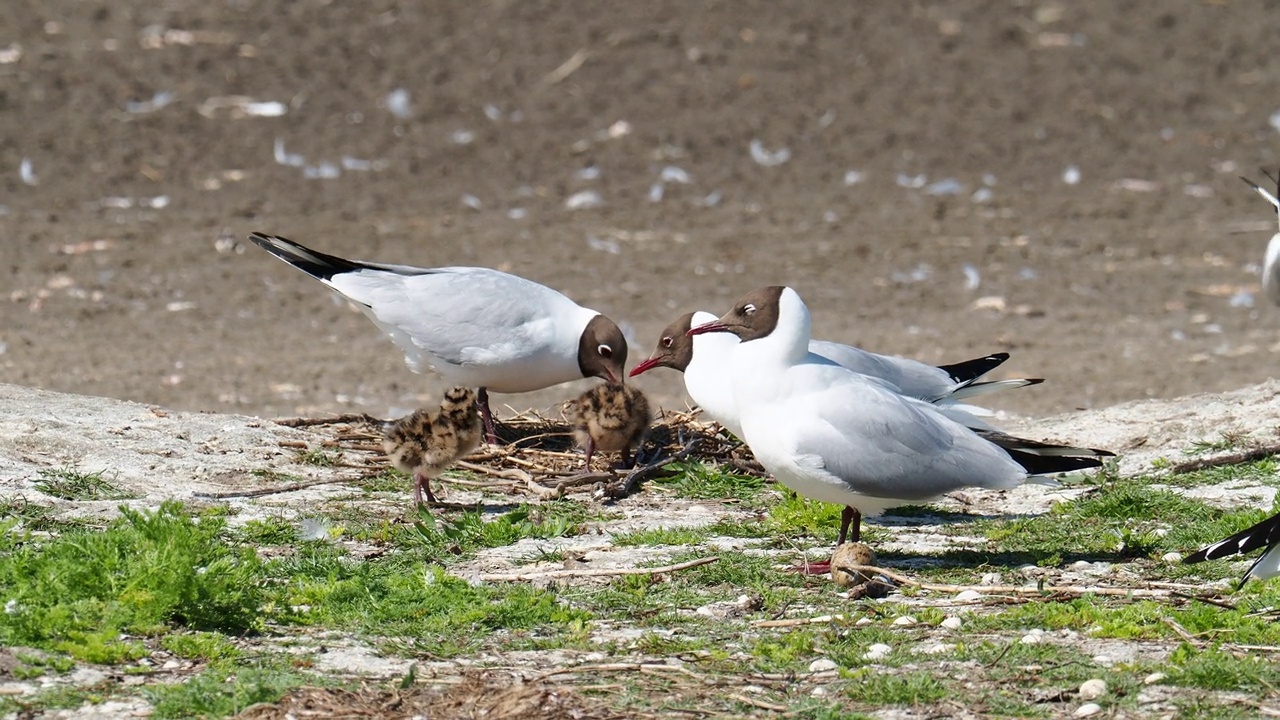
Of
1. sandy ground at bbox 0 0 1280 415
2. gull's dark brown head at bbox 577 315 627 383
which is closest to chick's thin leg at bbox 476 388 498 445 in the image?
gull's dark brown head at bbox 577 315 627 383

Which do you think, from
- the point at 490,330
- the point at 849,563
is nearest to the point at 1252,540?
the point at 849,563

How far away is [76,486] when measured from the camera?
6812 mm

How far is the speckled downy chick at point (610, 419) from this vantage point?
25.7 feet

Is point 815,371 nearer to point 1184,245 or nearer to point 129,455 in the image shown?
point 129,455

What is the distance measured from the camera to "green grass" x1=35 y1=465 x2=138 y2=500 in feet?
22.0

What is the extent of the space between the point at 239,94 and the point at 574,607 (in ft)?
41.2

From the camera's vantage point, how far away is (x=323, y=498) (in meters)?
7.27

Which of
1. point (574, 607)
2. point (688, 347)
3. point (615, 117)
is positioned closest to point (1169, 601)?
point (574, 607)

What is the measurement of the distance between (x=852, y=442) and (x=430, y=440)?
1.97 metres

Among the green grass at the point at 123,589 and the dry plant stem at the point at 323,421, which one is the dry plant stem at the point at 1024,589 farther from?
the dry plant stem at the point at 323,421

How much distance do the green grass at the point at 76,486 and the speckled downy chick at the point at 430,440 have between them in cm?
113

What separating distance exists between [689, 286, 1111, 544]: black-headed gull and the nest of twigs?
1.44 m

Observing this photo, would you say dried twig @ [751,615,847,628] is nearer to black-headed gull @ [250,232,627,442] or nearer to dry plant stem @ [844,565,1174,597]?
dry plant stem @ [844,565,1174,597]

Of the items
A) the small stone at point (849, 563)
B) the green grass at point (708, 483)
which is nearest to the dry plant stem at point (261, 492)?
the green grass at point (708, 483)
